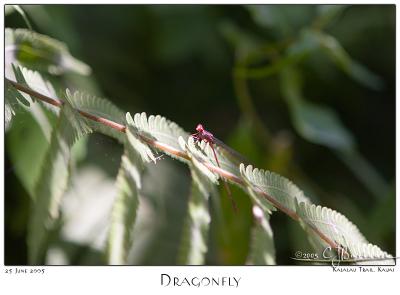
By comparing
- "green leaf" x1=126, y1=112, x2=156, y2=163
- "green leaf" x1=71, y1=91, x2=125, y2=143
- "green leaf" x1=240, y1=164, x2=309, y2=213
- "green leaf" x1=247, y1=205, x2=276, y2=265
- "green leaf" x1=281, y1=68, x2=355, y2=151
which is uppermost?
"green leaf" x1=281, y1=68, x2=355, y2=151

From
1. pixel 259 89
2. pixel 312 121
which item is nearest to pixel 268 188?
pixel 312 121

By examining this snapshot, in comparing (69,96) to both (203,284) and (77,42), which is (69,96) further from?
(77,42)

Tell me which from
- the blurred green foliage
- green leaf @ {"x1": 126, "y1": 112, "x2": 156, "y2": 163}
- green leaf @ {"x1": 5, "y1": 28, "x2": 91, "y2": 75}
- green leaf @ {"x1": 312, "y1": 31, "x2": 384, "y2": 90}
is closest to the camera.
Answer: green leaf @ {"x1": 126, "y1": 112, "x2": 156, "y2": 163}

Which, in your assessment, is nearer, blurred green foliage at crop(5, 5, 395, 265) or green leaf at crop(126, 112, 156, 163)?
green leaf at crop(126, 112, 156, 163)

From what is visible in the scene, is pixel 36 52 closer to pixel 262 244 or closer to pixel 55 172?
pixel 55 172

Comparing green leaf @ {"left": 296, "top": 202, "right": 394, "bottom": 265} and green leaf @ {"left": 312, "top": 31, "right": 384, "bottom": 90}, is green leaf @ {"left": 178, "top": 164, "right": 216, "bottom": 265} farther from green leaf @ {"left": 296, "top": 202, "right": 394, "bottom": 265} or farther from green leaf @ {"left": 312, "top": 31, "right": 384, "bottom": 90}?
green leaf @ {"left": 312, "top": 31, "right": 384, "bottom": 90}

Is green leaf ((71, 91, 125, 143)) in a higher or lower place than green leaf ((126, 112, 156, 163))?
higher

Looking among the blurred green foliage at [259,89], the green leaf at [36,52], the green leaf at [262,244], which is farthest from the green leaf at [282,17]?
the green leaf at [262,244]

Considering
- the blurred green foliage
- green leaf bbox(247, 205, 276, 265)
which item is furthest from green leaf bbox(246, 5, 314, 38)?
green leaf bbox(247, 205, 276, 265)
